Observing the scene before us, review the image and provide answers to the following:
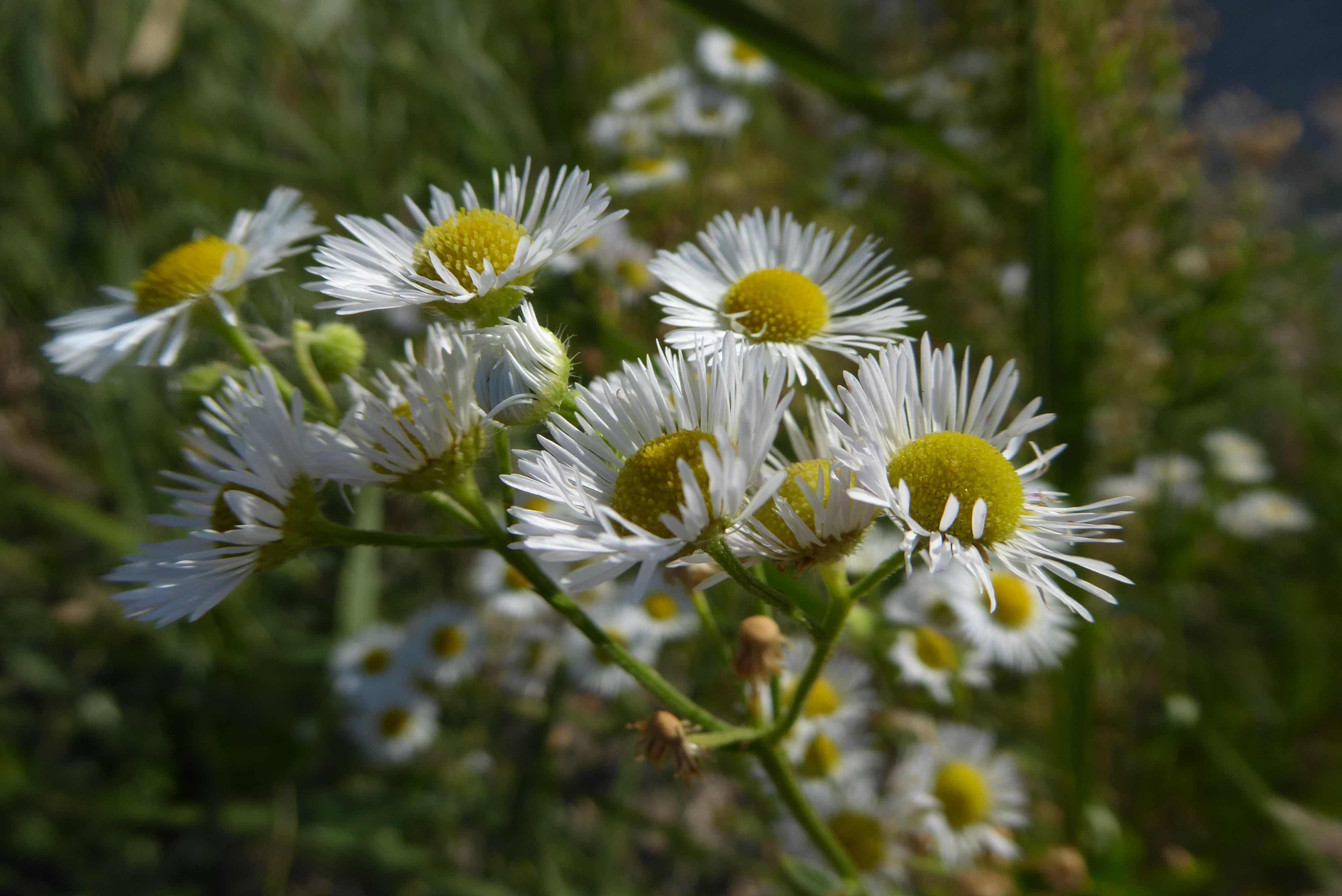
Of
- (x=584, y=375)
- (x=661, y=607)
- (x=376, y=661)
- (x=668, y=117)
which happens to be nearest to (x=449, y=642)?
(x=376, y=661)

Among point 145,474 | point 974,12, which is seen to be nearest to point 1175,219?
point 974,12

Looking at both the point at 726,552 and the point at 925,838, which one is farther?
the point at 925,838

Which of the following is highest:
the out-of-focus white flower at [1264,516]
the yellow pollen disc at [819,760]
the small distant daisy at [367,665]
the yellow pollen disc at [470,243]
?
the out-of-focus white flower at [1264,516]

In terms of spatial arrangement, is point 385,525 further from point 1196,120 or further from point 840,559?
point 1196,120

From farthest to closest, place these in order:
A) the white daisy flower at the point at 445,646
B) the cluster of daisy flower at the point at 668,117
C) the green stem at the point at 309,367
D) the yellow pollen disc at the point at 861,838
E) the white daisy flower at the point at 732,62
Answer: the white daisy flower at the point at 732,62
the cluster of daisy flower at the point at 668,117
the white daisy flower at the point at 445,646
the yellow pollen disc at the point at 861,838
the green stem at the point at 309,367

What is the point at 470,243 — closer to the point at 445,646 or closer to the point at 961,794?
the point at 961,794

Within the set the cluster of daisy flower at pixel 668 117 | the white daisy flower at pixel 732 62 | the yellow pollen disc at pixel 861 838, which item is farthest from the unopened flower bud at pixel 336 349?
the white daisy flower at pixel 732 62

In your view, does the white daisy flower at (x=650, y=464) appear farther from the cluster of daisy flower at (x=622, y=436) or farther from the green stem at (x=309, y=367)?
the green stem at (x=309, y=367)

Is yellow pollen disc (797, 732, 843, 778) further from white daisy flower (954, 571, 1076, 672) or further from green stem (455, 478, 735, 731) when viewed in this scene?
green stem (455, 478, 735, 731)
